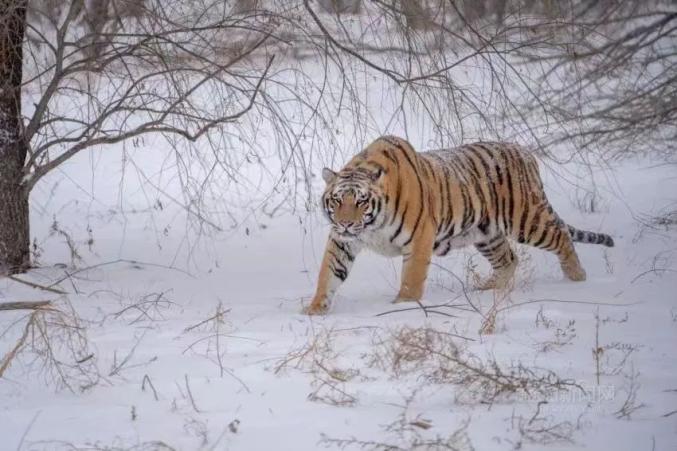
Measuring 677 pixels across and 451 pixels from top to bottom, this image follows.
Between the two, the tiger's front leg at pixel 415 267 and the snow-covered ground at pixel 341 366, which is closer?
the snow-covered ground at pixel 341 366

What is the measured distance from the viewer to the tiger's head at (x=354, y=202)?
5.77 m

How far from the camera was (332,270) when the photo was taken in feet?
19.4

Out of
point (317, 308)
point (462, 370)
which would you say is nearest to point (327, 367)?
point (462, 370)

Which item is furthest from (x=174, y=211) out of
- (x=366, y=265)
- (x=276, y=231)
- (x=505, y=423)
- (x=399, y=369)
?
(x=505, y=423)

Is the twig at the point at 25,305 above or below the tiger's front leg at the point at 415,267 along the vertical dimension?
below

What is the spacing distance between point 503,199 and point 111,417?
4.08 metres

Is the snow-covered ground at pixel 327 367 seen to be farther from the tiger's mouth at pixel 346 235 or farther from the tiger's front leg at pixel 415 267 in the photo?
the tiger's mouth at pixel 346 235

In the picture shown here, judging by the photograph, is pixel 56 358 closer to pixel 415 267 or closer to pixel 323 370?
pixel 323 370

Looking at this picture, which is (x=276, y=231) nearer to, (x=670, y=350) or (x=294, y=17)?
(x=294, y=17)

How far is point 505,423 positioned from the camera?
130 inches

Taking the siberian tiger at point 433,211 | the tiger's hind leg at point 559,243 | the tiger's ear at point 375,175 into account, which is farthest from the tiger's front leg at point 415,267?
the tiger's hind leg at point 559,243

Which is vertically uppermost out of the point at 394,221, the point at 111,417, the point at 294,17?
the point at 294,17

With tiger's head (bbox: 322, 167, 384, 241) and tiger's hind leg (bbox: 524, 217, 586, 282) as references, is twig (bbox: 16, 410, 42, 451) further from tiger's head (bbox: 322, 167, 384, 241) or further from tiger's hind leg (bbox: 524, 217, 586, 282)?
tiger's hind leg (bbox: 524, 217, 586, 282)

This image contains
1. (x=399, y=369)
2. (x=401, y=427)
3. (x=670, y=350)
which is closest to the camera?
(x=401, y=427)
